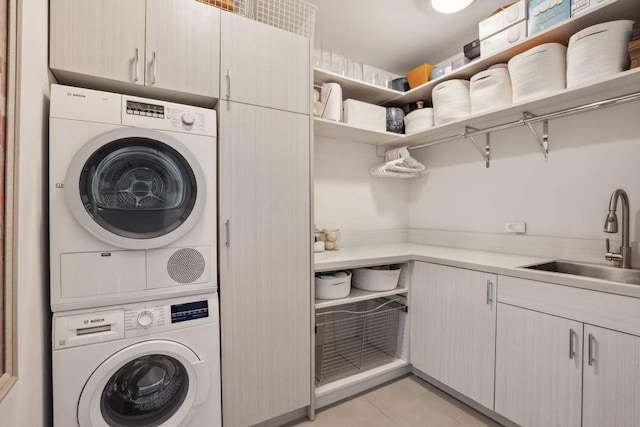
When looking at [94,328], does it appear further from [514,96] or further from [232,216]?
[514,96]

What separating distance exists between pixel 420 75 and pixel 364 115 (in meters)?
0.56

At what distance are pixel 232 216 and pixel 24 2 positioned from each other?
100 cm

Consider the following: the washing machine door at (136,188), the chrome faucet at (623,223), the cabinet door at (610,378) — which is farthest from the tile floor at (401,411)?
the washing machine door at (136,188)

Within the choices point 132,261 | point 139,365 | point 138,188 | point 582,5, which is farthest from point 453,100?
point 139,365

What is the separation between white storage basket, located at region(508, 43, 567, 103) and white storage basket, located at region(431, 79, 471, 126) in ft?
1.28

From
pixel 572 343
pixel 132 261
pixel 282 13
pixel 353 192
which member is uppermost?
pixel 282 13

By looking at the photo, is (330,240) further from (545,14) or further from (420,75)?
(545,14)

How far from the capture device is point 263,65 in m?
1.56

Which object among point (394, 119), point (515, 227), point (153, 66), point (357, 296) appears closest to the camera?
point (153, 66)

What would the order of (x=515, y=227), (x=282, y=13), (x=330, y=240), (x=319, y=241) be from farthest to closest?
(x=330, y=240)
(x=319, y=241)
(x=515, y=227)
(x=282, y=13)

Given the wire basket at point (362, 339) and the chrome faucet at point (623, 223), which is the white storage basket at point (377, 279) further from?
the chrome faucet at point (623, 223)

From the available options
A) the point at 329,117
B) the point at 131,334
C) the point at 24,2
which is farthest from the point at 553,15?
the point at 131,334

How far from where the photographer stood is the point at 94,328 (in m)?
1.19

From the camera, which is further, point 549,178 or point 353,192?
point 353,192
